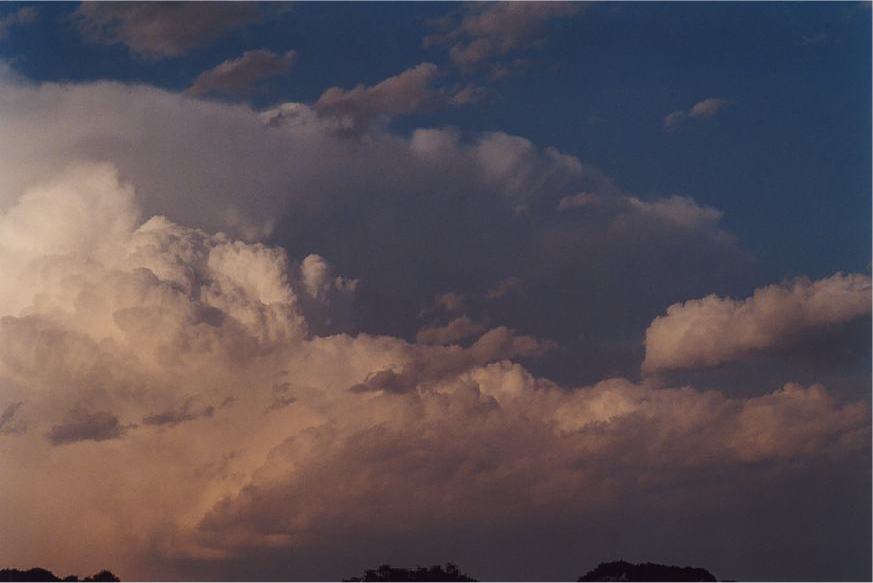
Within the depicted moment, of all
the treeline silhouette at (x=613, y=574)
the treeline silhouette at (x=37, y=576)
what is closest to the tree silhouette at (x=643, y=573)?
the treeline silhouette at (x=613, y=574)

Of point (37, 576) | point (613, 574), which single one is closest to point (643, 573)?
point (613, 574)

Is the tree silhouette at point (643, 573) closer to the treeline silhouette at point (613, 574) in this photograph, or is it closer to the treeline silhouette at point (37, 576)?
the treeline silhouette at point (613, 574)

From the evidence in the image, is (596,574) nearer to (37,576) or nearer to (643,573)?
(643,573)

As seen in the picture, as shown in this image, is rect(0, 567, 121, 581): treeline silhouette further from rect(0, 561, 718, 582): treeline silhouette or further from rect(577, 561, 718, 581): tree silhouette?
rect(577, 561, 718, 581): tree silhouette

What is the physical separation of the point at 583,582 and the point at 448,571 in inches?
707

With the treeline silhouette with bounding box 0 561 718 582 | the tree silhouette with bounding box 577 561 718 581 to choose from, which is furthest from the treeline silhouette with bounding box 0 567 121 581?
the tree silhouette with bounding box 577 561 718 581

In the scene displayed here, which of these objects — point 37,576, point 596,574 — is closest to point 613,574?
point 596,574

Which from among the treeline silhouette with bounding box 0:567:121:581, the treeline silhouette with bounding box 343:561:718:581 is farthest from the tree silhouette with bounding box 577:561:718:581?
the treeline silhouette with bounding box 0:567:121:581

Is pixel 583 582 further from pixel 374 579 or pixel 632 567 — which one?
pixel 374 579

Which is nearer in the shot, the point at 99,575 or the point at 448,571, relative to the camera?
the point at 99,575

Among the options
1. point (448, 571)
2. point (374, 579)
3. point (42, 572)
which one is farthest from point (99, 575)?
point (448, 571)

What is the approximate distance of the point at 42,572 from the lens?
12850cm

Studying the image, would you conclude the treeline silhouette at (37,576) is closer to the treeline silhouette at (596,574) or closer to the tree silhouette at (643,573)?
the treeline silhouette at (596,574)

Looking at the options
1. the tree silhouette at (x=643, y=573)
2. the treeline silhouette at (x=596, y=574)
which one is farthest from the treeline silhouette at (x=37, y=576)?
the tree silhouette at (x=643, y=573)
